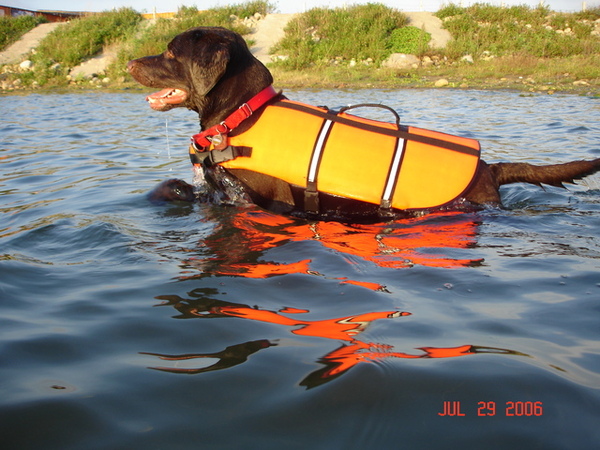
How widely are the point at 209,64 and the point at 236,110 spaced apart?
1.32 ft

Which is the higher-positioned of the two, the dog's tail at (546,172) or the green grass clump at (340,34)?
the green grass clump at (340,34)

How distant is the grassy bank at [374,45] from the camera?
20.9 metres

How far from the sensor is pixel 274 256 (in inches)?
136

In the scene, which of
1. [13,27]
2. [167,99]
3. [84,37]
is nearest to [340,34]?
[84,37]

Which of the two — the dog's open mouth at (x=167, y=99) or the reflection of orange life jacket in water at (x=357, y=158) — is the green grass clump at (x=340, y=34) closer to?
the dog's open mouth at (x=167, y=99)

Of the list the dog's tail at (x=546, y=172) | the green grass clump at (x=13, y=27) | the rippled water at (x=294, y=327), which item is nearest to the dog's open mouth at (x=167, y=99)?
the rippled water at (x=294, y=327)

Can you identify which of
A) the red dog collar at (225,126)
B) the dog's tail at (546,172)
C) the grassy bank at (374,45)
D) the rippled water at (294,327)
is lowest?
the rippled water at (294,327)

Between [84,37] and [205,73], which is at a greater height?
[84,37]

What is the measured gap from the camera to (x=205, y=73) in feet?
14.0

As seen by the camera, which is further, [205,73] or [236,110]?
[236,110]

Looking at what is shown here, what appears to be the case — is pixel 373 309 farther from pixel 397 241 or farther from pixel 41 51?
pixel 41 51

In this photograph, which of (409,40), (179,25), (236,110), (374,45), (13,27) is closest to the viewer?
(236,110)

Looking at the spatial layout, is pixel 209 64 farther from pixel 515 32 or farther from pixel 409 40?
pixel 515 32

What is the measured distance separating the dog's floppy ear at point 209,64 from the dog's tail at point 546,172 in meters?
2.31
